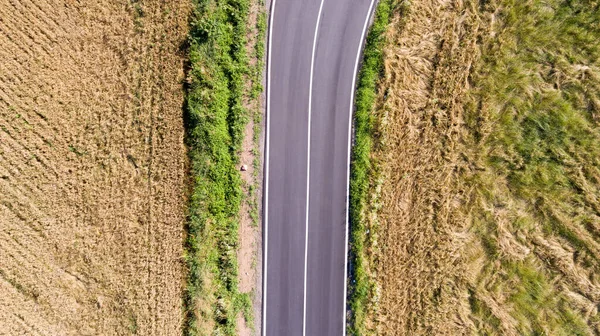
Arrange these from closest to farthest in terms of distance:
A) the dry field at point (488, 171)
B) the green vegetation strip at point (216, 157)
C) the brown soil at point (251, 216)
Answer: the green vegetation strip at point (216, 157)
the brown soil at point (251, 216)
the dry field at point (488, 171)

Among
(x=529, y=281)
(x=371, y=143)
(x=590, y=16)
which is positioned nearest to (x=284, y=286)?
(x=371, y=143)

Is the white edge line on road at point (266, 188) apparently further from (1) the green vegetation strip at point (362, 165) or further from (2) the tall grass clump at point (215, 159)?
(1) the green vegetation strip at point (362, 165)

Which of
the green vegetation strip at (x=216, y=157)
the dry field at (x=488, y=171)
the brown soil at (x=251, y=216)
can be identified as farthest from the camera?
the dry field at (x=488, y=171)

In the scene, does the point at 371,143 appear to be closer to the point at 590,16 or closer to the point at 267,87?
the point at 267,87

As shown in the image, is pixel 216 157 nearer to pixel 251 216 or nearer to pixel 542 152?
pixel 251 216

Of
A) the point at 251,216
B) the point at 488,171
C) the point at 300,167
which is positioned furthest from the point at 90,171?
the point at 488,171

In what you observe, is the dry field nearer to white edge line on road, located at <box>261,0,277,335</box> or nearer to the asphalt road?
the asphalt road

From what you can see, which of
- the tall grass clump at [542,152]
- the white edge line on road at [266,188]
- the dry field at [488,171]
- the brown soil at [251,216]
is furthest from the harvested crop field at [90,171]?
the tall grass clump at [542,152]
